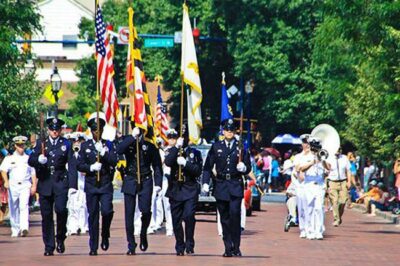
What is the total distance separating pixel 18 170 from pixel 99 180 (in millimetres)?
6485

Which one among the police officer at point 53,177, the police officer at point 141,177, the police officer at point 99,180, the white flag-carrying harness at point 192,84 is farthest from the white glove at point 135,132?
the white flag-carrying harness at point 192,84

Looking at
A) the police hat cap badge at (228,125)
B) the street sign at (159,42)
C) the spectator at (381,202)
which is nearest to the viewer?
the police hat cap badge at (228,125)

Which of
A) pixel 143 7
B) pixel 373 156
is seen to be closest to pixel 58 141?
pixel 373 156

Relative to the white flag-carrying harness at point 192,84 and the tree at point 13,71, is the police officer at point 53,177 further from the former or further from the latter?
the tree at point 13,71

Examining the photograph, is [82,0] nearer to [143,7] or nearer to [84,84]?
[84,84]

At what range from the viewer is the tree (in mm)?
32031

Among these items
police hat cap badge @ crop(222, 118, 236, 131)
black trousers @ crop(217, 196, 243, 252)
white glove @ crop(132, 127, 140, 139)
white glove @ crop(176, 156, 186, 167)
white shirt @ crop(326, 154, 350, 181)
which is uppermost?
police hat cap badge @ crop(222, 118, 236, 131)

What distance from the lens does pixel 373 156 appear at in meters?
46.4

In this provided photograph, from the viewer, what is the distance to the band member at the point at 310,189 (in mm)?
29016

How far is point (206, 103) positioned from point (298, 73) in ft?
37.1

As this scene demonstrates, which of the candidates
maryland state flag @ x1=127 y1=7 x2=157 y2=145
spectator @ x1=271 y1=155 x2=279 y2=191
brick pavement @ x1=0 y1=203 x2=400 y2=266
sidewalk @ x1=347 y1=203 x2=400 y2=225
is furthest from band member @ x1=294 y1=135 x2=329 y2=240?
spectator @ x1=271 y1=155 x2=279 y2=191

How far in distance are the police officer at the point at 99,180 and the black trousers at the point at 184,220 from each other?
1037 millimetres

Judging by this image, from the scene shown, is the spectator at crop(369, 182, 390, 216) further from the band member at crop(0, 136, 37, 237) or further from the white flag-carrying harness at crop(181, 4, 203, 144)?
the white flag-carrying harness at crop(181, 4, 203, 144)

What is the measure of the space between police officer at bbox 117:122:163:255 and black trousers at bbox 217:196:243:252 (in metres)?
1.10
